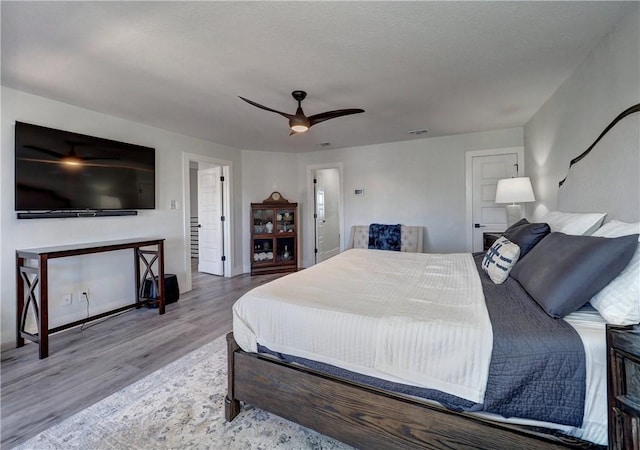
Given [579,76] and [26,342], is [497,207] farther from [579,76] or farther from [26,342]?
[26,342]

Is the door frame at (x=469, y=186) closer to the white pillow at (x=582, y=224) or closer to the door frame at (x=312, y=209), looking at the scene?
the door frame at (x=312, y=209)

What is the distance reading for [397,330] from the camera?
1279 mm

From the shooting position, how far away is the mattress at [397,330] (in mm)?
1132

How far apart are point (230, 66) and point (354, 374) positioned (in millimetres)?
2287

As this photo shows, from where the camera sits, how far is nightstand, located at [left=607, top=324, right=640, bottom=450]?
0.85 metres

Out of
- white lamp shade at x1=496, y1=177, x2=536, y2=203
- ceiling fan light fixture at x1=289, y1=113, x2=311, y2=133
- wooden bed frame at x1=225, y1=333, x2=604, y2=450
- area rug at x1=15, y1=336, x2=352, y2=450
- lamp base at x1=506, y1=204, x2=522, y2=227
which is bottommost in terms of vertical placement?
area rug at x1=15, y1=336, x2=352, y2=450

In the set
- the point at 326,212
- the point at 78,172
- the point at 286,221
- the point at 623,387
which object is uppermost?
the point at 78,172

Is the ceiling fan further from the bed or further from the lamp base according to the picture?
the lamp base

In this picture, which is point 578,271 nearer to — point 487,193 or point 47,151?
point 487,193

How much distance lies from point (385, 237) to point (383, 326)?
374 centimetres

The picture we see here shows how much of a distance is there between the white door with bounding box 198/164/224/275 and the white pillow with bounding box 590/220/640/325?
16.6 ft

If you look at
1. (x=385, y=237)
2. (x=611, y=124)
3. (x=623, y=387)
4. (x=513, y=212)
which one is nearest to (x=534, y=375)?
(x=623, y=387)

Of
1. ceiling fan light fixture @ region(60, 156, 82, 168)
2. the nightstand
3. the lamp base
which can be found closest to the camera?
the nightstand

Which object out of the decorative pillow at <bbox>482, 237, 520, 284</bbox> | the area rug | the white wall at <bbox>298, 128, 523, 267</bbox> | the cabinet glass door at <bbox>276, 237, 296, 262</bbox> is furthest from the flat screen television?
the decorative pillow at <bbox>482, 237, 520, 284</bbox>
